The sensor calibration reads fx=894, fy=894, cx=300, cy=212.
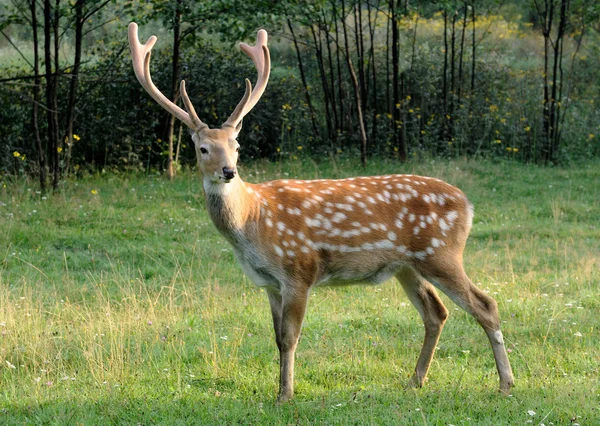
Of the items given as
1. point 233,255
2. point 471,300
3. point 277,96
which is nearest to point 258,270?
point 471,300

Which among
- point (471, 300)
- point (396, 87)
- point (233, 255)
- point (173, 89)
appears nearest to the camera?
point (471, 300)

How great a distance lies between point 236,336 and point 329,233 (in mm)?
1229

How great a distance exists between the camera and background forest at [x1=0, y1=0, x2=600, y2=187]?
482 inches

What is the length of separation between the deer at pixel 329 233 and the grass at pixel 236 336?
348 mm

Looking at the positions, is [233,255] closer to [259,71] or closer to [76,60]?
[259,71]

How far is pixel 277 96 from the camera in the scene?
53.2 feet

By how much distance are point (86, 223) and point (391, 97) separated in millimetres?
8696

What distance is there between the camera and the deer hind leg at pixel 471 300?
205 inches

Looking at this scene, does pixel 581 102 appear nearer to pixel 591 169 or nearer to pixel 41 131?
pixel 591 169

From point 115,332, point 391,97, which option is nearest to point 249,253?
point 115,332

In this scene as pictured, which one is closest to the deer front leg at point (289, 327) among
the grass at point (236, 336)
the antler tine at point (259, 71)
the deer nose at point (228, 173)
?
the grass at point (236, 336)

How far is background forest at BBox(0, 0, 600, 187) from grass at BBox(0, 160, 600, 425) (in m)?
2.97

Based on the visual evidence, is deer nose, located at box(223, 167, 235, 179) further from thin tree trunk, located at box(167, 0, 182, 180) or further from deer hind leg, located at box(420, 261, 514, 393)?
thin tree trunk, located at box(167, 0, 182, 180)

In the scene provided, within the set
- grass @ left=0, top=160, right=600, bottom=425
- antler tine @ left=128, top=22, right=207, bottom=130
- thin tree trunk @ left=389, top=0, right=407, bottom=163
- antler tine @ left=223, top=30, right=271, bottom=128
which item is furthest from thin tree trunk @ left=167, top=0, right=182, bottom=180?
antler tine @ left=128, top=22, right=207, bottom=130
